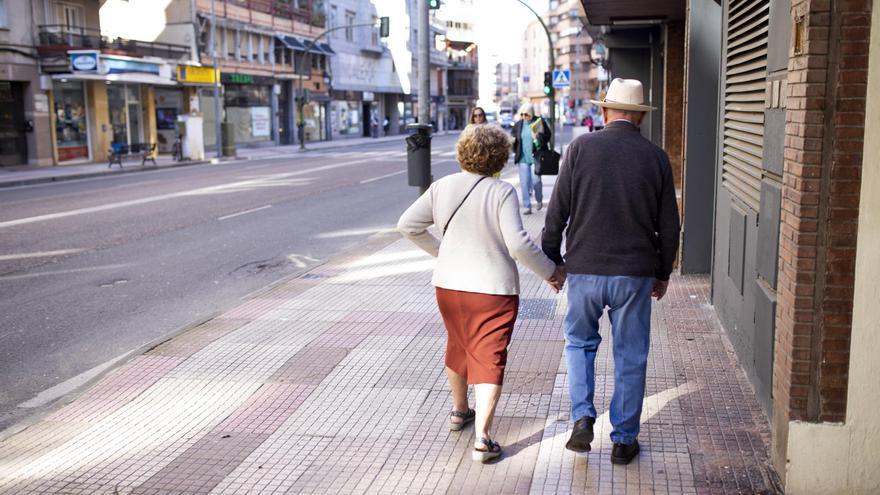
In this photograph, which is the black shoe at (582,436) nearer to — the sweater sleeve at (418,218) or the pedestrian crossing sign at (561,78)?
the sweater sleeve at (418,218)

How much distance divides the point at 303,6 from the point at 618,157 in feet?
188

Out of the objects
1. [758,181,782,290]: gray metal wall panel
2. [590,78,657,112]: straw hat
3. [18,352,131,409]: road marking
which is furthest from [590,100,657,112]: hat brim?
[18,352,131,409]: road marking

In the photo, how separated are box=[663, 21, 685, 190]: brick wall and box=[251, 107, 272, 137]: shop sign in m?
40.1

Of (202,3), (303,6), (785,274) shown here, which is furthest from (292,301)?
(303,6)

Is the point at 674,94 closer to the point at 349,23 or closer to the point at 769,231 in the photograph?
the point at 769,231

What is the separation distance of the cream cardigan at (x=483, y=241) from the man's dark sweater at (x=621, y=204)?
271 mm

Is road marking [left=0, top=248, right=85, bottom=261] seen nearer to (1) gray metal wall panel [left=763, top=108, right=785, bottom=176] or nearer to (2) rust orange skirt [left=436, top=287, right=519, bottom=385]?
(2) rust orange skirt [left=436, top=287, right=519, bottom=385]

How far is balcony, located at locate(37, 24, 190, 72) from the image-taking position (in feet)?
105

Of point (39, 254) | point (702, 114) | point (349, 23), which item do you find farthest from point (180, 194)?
point (349, 23)

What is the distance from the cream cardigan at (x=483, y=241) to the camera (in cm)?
454

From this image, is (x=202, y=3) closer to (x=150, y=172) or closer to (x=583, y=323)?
(x=150, y=172)

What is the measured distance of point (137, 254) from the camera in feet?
39.9

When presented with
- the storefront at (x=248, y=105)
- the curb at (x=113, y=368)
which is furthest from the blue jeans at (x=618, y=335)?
the storefront at (x=248, y=105)

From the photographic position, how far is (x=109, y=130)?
36.7 meters
